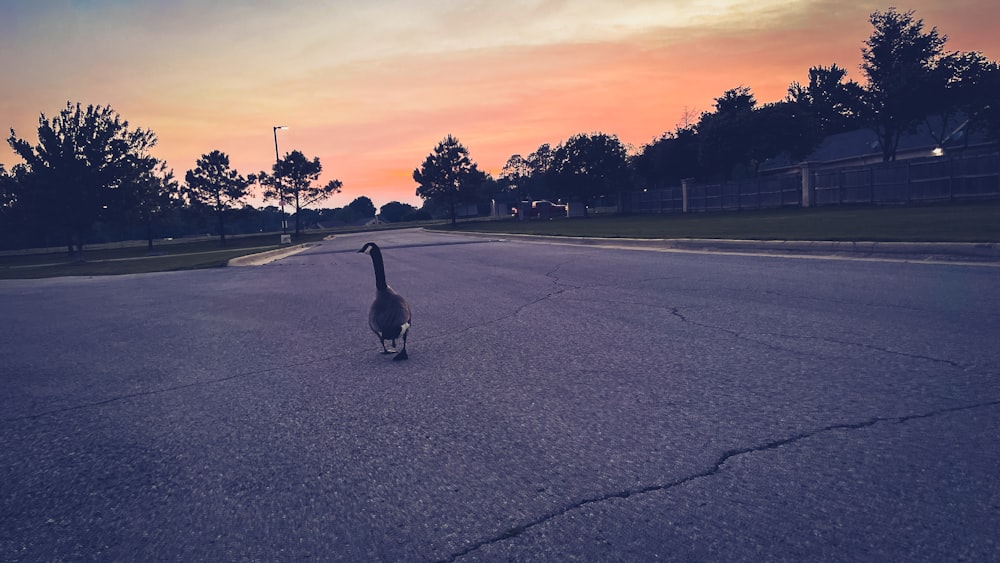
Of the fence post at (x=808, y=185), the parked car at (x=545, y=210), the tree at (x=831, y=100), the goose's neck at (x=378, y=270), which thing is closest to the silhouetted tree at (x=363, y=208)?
the parked car at (x=545, y=210)

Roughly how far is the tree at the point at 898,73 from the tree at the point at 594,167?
3219 cm

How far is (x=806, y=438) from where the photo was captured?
3.29 metres

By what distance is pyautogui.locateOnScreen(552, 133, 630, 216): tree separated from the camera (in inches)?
3078

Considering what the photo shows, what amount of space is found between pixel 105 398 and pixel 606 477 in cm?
440

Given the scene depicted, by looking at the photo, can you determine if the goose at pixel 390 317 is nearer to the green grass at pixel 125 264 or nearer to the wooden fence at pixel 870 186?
the green grass at pixel 125 264


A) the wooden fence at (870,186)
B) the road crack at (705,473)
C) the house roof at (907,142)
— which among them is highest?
the house roof at (907,142)

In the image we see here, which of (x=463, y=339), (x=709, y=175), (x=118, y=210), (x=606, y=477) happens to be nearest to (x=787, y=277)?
(x=463, y=339)

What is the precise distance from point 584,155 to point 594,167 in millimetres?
2177

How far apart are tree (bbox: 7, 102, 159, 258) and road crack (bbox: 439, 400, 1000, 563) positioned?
4912 cm

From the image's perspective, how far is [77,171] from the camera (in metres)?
40.9

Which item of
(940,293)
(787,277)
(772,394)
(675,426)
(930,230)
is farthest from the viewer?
(930,230)

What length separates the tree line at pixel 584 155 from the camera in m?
41.8

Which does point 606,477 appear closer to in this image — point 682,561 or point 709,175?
point 682,561

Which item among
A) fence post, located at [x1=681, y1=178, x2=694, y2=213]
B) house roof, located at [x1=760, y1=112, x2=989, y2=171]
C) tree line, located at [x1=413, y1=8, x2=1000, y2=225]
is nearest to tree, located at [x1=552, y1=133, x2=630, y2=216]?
tree line, located at [x1=413, y1=8, x2=1000, y2=225]
